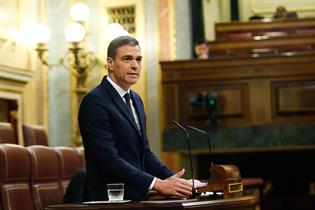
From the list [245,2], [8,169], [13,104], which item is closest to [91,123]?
[8,169]

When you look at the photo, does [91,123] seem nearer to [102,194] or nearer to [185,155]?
[102,194]

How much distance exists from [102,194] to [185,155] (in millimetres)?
5251

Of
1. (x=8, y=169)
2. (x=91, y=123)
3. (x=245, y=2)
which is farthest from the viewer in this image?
(x=245, y=2)

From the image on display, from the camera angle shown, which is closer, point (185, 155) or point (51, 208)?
point (51, 208)

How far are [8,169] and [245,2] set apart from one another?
9555 millimetres

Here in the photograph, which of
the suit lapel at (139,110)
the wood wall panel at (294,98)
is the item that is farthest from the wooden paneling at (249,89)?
the suit lapel at (139,110)

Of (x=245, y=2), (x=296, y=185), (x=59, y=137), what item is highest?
(x=245, y=2)

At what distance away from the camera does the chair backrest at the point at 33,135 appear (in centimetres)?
562

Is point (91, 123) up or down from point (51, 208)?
up

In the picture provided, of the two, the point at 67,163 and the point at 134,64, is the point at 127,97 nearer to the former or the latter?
the point at 134,64

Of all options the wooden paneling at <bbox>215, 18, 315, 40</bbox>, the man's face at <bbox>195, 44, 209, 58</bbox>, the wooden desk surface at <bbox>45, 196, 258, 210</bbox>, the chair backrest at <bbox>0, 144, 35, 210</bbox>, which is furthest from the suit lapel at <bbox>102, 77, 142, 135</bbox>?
the wooden paneling at <bbox>215, 18, 315, 40</bbox>

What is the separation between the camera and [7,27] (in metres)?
7.14

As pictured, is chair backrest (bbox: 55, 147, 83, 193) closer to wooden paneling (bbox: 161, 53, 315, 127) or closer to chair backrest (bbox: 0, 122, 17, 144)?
chair backrest (bbox: 0, 122, 17, 144)

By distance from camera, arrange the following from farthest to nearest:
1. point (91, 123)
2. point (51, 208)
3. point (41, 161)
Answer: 1. point (41, 161)
2. point (91, 123)
3. point (51, 208)
